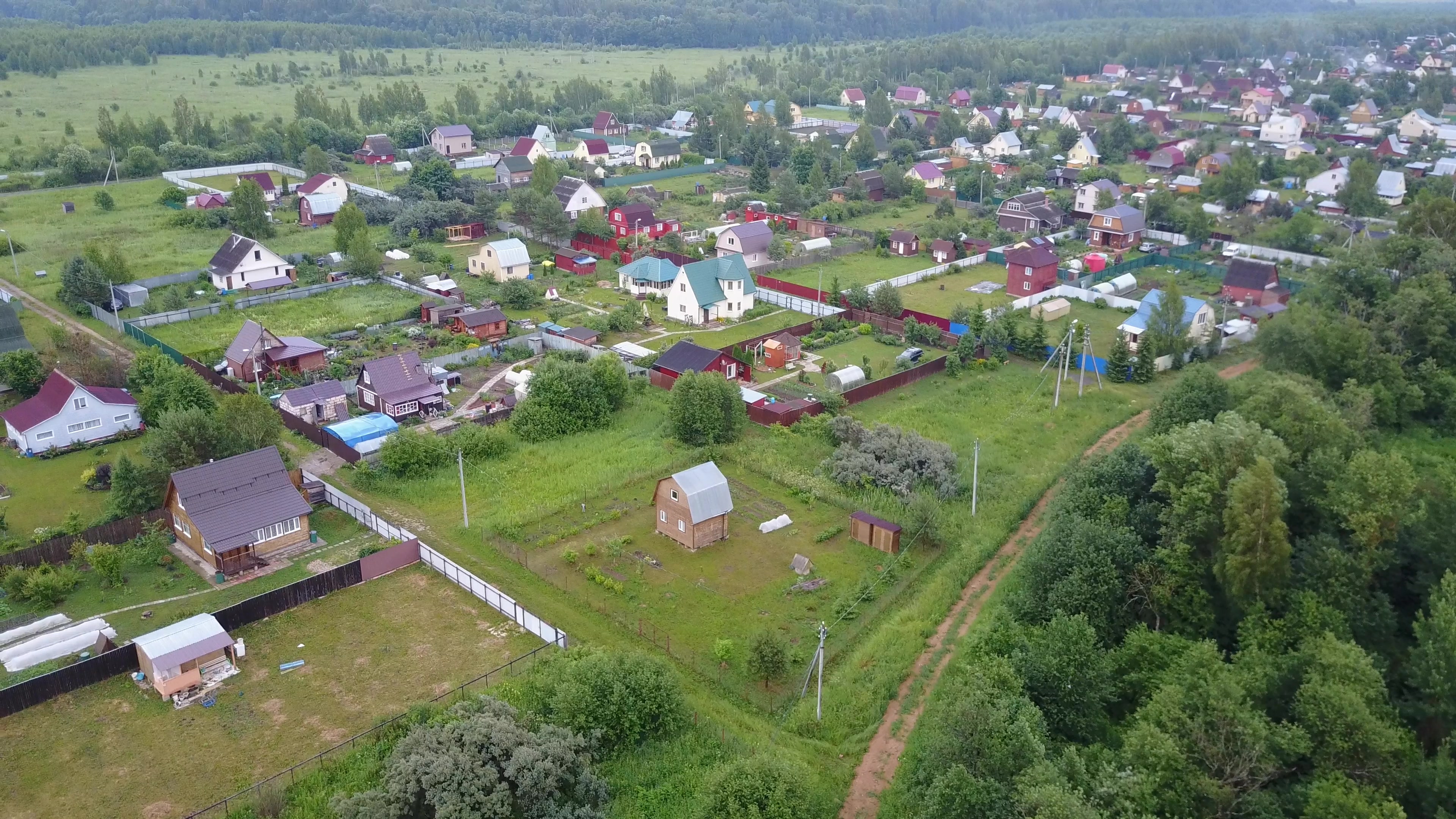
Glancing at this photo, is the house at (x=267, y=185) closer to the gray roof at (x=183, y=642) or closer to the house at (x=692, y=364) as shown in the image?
the house at (x=692, y=364)

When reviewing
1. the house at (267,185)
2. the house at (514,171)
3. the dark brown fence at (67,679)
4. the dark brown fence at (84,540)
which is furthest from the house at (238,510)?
the house at (514,171)

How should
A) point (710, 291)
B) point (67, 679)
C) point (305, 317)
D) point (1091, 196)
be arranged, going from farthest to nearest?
point (1091, 196)
point (710, 291)
point (305, 317)
point (67, 679)

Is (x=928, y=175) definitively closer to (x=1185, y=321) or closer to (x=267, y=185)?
(x=1185, y=321)

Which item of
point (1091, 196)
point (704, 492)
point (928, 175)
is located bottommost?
point (704, 492)

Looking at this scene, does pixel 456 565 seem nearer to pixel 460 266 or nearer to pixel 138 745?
pixel 138 745

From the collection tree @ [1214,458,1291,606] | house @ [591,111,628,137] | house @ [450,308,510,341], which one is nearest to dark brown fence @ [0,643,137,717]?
house @ [450,308,510,341]

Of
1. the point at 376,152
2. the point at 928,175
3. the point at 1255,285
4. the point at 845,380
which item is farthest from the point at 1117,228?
the point at 376,152
